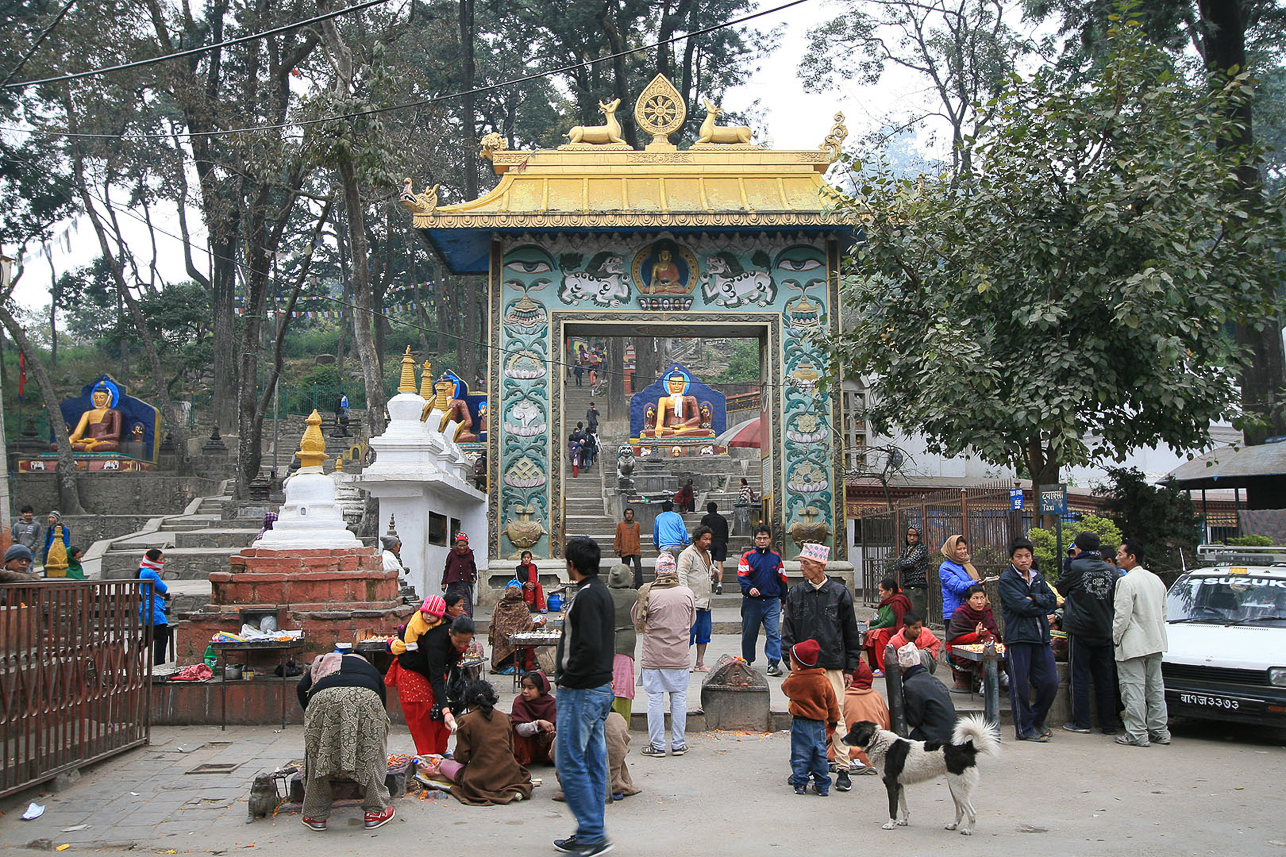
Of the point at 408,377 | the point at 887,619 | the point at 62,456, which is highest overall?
the point at 408,377

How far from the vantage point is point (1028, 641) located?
30.9ft

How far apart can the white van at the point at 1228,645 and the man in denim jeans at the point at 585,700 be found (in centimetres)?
604

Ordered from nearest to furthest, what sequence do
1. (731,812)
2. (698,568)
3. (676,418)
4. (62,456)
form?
(731,812), (698,568), (62,456), (676,418)

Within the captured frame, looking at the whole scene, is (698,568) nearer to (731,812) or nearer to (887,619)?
(887,619)

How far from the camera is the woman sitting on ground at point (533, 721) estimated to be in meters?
7.68

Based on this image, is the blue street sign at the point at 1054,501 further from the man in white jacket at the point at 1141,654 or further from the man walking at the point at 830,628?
the man walking at the point at 830,628

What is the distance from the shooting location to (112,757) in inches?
320

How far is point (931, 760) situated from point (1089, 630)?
3.83 m

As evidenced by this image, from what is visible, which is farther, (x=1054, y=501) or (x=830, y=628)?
(x=1054, y=501)

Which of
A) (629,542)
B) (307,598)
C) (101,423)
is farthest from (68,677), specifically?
(101,423)

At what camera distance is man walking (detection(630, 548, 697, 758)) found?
8.48m

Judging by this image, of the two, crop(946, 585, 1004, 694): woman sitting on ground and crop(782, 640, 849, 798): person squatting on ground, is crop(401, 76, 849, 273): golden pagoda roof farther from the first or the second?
crop(782, 640, 849, 798): person squatting on ground

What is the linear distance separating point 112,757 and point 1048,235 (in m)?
10.0

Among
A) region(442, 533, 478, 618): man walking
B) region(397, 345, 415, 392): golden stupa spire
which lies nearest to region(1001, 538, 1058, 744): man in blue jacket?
region(442, 533, 478, 618): man walking
